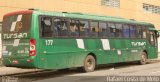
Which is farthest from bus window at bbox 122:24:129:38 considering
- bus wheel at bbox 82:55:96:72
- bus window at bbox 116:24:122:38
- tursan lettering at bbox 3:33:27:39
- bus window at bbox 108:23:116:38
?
tursan lettering at bbox 3:33:27:39

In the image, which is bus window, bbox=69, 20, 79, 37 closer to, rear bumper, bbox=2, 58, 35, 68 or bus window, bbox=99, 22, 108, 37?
bus window, bbox=99, 22, 108, 37

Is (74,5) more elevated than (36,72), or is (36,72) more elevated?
(74,5)

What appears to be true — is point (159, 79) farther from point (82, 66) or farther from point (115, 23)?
point (115, 23)

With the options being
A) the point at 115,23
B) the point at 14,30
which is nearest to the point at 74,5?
the point at 115,23

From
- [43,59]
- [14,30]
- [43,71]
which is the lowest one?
[43,71]

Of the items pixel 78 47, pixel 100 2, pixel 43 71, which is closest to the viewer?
pixel 78 47

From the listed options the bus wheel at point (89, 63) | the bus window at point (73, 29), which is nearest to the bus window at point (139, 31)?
the bus wheel at point (89, 63)

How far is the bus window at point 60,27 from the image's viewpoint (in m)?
18.3

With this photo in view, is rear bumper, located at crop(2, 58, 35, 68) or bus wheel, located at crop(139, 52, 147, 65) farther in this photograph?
bus wheel, located at crop(139, 52, 147, 65)

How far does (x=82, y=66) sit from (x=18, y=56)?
396 cm

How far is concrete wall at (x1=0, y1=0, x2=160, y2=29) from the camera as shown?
96.2 ft

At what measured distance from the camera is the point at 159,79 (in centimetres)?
1627

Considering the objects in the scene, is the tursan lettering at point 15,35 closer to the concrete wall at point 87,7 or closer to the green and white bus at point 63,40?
the green and white bus at point 63,40

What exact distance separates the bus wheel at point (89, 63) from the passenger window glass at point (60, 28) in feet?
7.17
